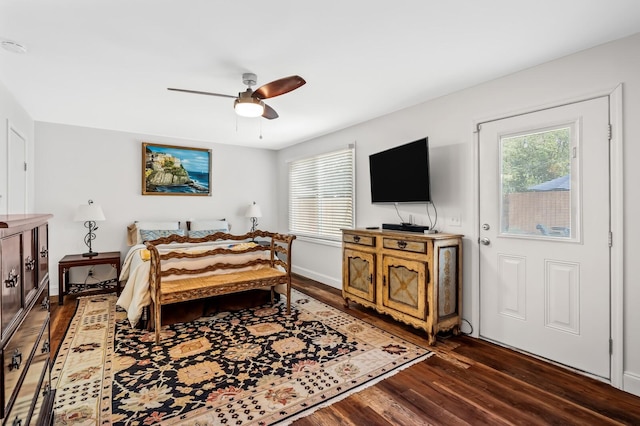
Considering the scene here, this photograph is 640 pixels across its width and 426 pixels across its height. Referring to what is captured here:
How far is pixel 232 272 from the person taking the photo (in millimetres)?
3902

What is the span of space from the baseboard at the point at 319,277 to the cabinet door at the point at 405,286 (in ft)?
4.93

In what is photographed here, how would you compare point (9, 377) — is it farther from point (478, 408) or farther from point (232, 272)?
point (232, 272)

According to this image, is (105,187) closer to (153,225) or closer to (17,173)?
(153,225)

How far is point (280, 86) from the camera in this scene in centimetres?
250

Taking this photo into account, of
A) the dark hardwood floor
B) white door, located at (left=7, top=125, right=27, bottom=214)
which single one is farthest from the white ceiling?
the dark hardwood floor

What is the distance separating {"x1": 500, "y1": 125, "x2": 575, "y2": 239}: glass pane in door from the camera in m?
2.52

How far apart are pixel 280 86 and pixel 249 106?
38cm

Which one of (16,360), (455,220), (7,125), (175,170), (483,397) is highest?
(7,125)

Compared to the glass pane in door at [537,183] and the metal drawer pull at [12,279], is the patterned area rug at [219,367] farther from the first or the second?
the glass pane in door at [537,183]

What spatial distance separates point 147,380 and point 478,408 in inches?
90.4

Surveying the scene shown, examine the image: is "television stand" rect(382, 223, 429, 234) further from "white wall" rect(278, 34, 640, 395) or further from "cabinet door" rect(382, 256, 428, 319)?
"cabinet door" rect(382, 256, 428, 319)

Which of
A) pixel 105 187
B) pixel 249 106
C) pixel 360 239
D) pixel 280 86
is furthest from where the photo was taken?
pixel 105 187

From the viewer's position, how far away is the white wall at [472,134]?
7.19 feet

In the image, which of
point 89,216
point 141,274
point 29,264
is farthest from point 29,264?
point 89,216
